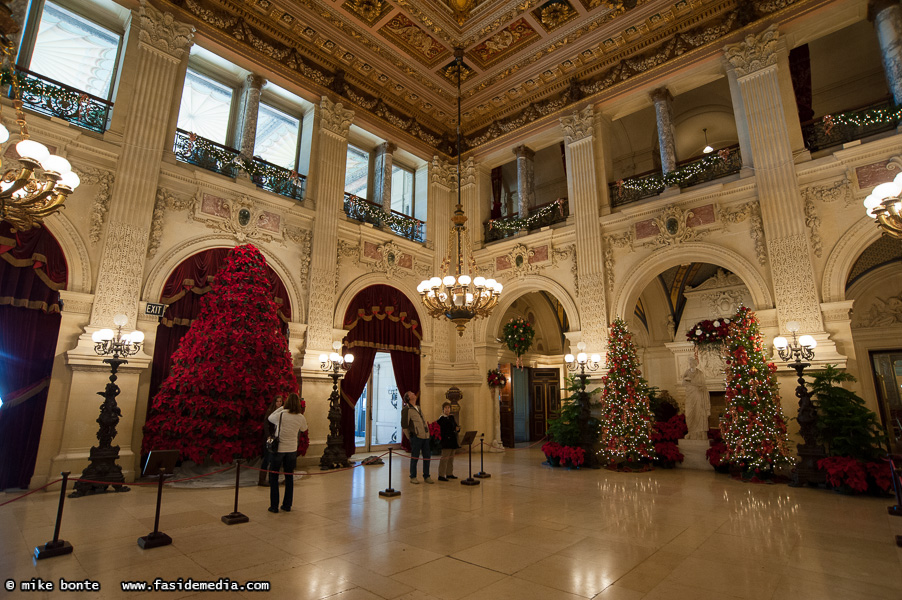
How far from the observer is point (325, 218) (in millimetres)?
10086

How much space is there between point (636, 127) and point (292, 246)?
10026 mm

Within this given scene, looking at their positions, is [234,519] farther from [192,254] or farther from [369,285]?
[369,285]

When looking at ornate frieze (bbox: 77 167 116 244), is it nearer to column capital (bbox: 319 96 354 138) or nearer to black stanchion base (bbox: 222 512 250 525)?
column capital (bbox: 319 96 354 138)

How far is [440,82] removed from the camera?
11.7 meters

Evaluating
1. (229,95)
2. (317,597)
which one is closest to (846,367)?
(317,597)

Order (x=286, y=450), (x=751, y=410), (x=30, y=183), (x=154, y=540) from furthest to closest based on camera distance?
(x=751, y=410) < (x=286, y=450) < (x=30, y=183) < (x=154, y=540)

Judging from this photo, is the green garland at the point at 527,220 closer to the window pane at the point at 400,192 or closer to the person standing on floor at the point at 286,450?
the window pane at the point at 400,192

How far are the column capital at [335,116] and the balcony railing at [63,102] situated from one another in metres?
3.99

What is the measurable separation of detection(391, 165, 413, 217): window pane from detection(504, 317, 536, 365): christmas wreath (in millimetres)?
4200

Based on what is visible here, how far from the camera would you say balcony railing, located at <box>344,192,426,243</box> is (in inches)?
432

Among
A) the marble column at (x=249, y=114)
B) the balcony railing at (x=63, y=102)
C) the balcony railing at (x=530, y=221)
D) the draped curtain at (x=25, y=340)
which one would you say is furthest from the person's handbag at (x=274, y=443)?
the balcony railing at (x=530, y=221)

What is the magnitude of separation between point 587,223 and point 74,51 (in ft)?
32.7

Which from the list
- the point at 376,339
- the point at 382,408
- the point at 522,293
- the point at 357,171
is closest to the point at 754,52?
the point at 522,293

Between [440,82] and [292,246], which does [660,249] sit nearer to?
[440,82]
